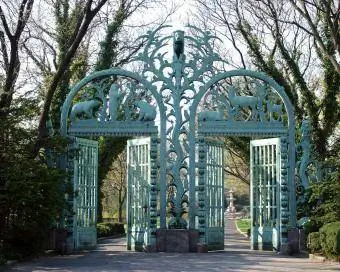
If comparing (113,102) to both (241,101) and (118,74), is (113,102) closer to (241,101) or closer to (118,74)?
(118,74)

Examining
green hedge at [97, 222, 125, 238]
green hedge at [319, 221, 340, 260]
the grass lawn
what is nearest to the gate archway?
green hedge at [319, 221, 340, 260]

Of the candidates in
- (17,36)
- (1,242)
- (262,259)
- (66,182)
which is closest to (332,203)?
(262,259)

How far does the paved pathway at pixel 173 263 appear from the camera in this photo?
12.1m

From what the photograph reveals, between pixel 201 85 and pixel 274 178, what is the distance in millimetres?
3066

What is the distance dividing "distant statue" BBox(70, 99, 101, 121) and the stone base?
349 centimetres

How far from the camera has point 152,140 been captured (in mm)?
16453

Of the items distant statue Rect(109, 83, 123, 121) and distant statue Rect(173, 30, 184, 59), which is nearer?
distant statue Rect(109, 83, 123, 121)

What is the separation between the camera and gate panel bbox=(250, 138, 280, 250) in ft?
54.5

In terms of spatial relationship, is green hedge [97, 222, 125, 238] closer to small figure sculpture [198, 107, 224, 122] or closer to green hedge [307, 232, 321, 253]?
small figure sculpture [198, 107, 224, 122]

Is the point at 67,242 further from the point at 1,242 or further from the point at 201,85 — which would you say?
the point at 201,85

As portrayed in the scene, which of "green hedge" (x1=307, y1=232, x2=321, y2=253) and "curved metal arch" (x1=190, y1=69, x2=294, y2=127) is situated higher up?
"curved metal arch" (x1=190, y1=69, x2=294, y2=127)

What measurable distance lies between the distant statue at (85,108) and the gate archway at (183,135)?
26 mm

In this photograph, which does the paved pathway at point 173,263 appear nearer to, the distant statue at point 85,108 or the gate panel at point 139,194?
the gate panel at point 139,194

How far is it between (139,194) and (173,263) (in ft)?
13.1
